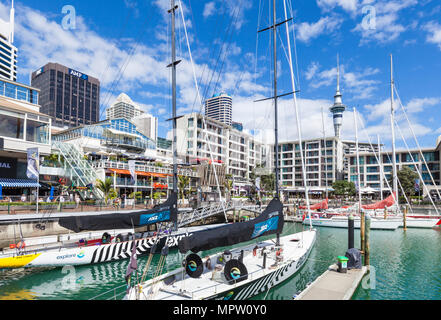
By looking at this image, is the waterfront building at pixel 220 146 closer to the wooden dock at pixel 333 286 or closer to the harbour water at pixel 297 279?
the harbour water at pixel 297 279

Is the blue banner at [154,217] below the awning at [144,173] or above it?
below

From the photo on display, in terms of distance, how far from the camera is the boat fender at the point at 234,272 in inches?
492

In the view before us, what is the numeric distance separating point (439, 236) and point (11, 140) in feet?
159

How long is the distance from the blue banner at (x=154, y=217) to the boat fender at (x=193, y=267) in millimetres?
6564

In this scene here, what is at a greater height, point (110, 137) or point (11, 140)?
point (110, 137)

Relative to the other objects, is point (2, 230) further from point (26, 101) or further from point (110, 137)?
point (110, 137)

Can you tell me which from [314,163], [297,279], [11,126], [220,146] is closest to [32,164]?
[11,126]

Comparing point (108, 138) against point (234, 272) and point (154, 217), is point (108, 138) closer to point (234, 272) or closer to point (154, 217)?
point (154, 217)

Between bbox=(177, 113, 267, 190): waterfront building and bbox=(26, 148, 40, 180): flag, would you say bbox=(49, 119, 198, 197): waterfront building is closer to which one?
bbox=(26, 148, 40, 180): flag

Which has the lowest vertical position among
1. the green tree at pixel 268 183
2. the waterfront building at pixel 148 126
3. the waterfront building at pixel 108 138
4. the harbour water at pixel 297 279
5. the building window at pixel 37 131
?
the harbour water at pixel 297 279

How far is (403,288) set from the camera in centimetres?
1655

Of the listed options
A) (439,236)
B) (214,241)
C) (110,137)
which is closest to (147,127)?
(110,137)

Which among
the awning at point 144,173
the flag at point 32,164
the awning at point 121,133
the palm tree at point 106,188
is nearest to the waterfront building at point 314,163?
the awning at point 121,133
